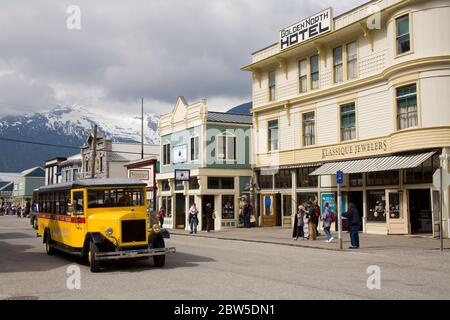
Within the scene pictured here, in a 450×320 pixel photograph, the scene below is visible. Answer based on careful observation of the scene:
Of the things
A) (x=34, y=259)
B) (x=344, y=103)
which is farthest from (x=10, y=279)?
(x=344, y=103)

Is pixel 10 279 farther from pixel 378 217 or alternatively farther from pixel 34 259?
pixel 378 217

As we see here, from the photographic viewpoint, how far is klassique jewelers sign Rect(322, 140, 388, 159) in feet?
88.8

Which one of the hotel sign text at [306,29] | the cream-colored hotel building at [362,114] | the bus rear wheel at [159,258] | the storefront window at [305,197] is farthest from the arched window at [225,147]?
the bus rear wheel at [159,258]

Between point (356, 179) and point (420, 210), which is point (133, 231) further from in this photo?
point (356, 179)

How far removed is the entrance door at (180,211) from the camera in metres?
40.6

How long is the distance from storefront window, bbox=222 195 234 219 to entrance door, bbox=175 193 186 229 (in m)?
4.42

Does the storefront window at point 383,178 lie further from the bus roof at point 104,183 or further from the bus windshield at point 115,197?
the bus windshield at point 115,197

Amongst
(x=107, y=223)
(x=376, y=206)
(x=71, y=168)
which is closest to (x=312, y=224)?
(x=376, y=206)

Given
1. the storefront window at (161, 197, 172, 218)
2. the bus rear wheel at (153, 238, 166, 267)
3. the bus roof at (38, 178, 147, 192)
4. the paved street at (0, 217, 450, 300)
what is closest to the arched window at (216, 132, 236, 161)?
the storefront window at (161, 197, 172, 218)

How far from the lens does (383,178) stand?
88.8 feet

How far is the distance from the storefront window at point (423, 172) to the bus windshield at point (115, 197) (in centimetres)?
1449

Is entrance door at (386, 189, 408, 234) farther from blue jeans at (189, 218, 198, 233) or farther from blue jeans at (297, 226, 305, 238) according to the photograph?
blue jeans at (189, 218, 198, 233)

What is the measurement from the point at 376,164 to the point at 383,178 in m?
1.29

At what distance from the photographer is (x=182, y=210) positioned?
41.0 meters
